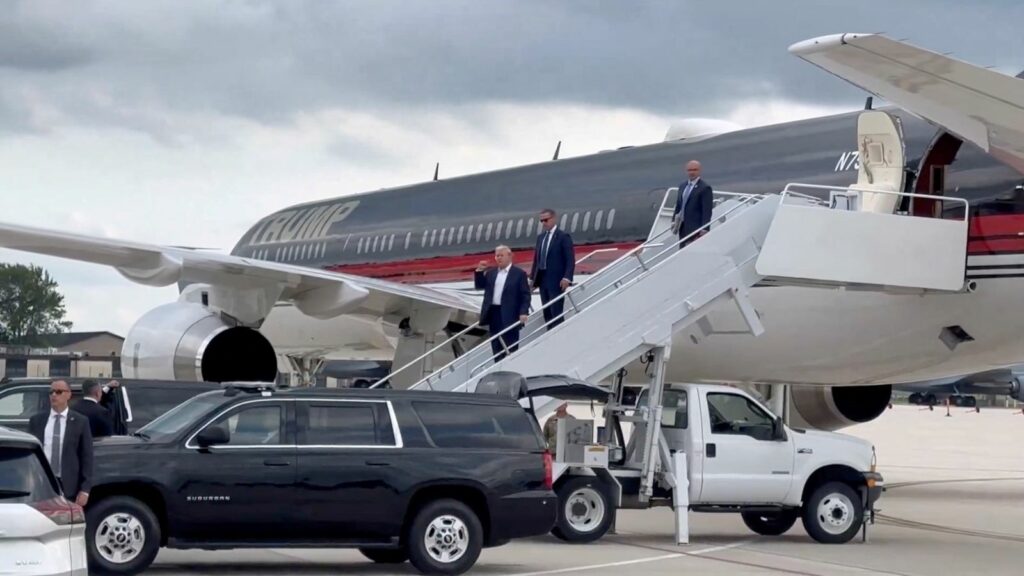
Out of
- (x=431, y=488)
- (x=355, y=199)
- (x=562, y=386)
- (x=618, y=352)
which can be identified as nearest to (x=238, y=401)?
(x=431, y=488)

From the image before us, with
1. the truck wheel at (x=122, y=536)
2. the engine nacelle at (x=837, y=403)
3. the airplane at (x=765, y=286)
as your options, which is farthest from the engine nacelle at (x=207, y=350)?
the truck wheel at (x=122, y=536)

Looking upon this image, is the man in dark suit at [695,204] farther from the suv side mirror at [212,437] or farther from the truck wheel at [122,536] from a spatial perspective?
the truck wheel at [122,536]

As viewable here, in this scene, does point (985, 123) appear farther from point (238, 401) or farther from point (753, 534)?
point (238, 401)

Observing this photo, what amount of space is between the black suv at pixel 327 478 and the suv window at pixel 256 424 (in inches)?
0.4

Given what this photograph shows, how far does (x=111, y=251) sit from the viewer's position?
1945cm

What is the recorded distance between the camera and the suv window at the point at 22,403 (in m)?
17.8

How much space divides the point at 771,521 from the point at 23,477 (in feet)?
35.1

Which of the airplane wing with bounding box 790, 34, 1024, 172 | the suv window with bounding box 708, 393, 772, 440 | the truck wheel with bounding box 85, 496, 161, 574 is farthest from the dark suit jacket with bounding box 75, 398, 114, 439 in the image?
the airplane wing with bounding box 790, 34, 1024, 172

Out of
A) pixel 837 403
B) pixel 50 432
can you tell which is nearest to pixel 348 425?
pixel 50 432

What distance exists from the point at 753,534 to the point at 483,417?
4933 millimetres

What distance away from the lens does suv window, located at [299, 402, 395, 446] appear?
530 inches

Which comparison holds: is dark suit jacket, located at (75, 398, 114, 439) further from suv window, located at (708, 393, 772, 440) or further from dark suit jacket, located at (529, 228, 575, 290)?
suv window, located at (708, 393, 772, 440)

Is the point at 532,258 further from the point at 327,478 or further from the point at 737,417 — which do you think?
the point at 327,478

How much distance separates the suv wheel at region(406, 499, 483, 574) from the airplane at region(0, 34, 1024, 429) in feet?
16.0
